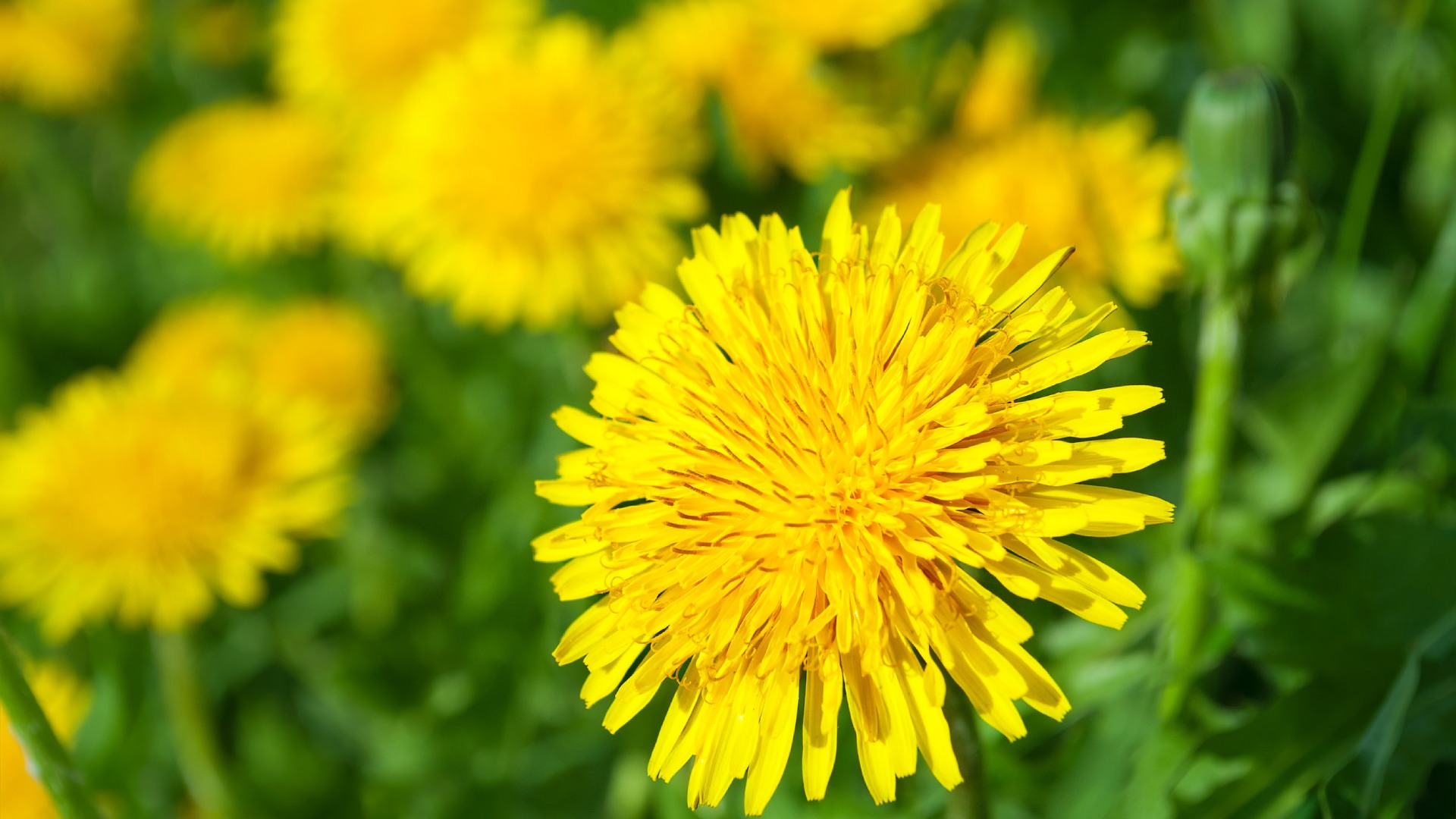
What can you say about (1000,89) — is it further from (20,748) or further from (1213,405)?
(20,748)

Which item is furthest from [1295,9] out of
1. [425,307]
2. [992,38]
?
[425,307]

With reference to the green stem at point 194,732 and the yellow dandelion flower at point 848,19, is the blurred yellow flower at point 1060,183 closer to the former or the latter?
the yellow dandelion flower at point 848,19

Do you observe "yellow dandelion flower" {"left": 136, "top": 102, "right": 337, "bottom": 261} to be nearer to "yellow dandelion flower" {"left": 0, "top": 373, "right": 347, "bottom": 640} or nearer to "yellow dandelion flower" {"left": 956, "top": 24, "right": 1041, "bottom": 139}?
"yellow dandelion flower" {"left": 0, "top": 373, "right": 347, "bottom": 640}

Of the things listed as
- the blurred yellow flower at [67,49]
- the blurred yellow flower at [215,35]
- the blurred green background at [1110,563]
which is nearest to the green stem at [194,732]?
the blurred green background at [1110,563]

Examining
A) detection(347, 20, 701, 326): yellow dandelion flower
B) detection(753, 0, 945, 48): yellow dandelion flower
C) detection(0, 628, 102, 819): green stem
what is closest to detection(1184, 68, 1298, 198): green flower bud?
detection(347, 20, 701, 326): yellow dandelion flower

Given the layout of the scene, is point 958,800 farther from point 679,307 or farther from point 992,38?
point 992,38

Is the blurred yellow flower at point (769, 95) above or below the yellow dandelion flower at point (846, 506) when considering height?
above
